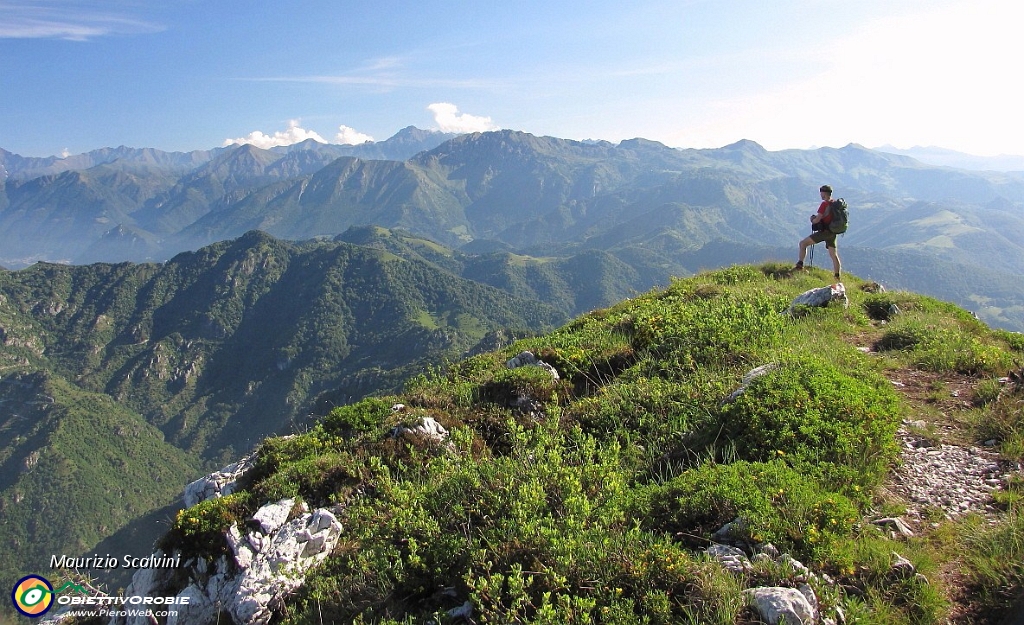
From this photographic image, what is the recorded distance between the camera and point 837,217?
16.5 meters

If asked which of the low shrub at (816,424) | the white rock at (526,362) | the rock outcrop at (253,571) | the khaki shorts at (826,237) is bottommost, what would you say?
the rock outcrop at (253,571)

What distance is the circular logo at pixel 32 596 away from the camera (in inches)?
337

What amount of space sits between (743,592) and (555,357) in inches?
293

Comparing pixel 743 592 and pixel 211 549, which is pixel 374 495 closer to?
pixel 211 549

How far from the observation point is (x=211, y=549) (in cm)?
764

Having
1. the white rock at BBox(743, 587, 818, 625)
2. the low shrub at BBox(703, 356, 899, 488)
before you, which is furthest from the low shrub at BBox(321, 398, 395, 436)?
the white rock at BBox(743, 587, 818, 625)

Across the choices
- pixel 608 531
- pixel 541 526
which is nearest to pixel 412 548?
pixel 541 526

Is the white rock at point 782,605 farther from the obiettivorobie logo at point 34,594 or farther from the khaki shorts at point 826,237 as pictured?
the khaki shorts at point 826,237

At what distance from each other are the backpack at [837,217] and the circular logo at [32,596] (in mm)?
21442

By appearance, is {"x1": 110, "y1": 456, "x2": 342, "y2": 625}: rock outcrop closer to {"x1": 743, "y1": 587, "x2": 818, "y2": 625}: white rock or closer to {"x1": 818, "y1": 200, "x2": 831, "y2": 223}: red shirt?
{"x1": 743, "y1": 587, "x2": 818, "y2": 625}: white rock

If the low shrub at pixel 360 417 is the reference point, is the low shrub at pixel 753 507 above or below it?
above

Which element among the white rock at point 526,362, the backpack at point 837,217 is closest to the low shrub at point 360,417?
the white rock at point 526,362

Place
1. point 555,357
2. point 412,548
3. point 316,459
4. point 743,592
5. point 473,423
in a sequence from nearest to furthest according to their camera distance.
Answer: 1. point 743,592
2. point 412,548
3. point 316,459
4. point 473,423
5. point 555,357

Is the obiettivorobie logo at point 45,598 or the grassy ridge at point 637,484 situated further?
the obiettivorobie logo at point 45,598
